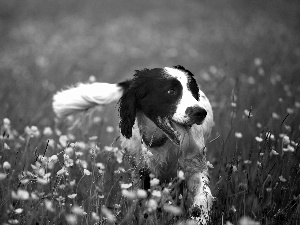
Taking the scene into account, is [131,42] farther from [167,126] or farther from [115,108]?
[167,126]

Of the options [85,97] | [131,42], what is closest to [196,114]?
[85,97]

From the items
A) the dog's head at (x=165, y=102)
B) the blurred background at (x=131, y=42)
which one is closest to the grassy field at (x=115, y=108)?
the blurred background at (x=131, y=42)

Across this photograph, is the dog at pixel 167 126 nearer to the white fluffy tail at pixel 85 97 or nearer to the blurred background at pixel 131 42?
the white fluffy tail at pixel 85 97

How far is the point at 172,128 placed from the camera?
3.33m

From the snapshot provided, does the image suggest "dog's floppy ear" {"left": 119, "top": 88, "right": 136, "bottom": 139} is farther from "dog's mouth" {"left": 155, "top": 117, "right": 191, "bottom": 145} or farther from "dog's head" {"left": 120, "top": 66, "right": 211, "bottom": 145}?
"dog's mouth" {"left": 155, "top": 117, "right": 191, "bottom": 145}

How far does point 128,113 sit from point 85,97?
1.08 metres

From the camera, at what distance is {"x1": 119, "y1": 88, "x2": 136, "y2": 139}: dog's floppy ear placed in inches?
138

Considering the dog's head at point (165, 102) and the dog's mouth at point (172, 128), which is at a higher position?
the dog's head at point (165, 102)

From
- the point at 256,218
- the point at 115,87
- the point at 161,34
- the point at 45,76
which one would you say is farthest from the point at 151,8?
the point at 256,218

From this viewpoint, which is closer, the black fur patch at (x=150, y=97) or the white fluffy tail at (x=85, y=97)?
the black fur patch at (x=150, y=97)

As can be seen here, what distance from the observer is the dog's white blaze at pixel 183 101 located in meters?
3.19

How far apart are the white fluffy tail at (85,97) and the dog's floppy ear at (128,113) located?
0.76m

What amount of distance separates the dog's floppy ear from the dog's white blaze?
0.37m

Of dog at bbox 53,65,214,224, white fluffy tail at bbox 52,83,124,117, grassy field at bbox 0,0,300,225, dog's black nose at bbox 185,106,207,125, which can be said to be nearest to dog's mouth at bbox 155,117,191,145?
dog at bbox 53,65,214,224
